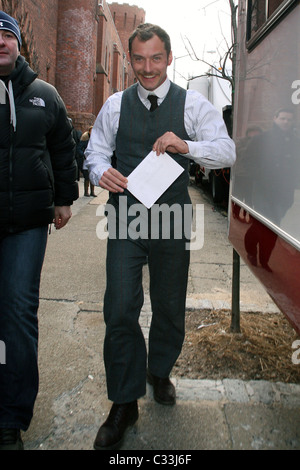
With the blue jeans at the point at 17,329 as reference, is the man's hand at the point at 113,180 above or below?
above

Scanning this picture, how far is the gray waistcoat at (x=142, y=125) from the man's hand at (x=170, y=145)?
0.14 meters

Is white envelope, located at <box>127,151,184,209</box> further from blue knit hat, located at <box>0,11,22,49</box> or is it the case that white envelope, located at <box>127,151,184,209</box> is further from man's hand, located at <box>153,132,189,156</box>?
blue knit hat, located at <box>0,11,22,49</box>

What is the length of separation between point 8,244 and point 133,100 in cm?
98

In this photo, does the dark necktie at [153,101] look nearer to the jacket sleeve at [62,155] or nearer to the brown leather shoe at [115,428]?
the jacket sleeve at [62,155]

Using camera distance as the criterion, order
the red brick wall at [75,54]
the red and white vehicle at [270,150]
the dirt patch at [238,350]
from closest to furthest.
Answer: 1. the red and white vehicle at [270,150]
2. the dirt patch at [238,350]
3. the red brick wall at [75,54]

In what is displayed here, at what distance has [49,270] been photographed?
5539 millimetres

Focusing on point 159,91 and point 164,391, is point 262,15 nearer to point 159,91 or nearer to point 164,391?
point 159,91

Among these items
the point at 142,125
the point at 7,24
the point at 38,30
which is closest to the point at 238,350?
the point at 142,125

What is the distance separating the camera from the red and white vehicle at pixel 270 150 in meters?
2.00

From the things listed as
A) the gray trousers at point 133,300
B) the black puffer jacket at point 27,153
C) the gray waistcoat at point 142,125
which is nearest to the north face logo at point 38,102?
the black puffer jacket at point 27,153

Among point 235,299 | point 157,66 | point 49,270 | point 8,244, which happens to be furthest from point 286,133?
point 49,270

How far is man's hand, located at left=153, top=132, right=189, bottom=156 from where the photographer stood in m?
2.22

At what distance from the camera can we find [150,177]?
7.70 ft

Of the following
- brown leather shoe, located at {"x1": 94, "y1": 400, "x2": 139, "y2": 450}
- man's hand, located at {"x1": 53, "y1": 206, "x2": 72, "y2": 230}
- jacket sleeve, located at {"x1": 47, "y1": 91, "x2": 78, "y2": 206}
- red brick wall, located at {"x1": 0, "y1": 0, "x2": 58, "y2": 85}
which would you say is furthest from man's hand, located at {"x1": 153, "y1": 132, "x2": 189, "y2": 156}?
red brick wall, located at {"x1": 0, "y1": 0, "x2": 58, "y2": 85}
